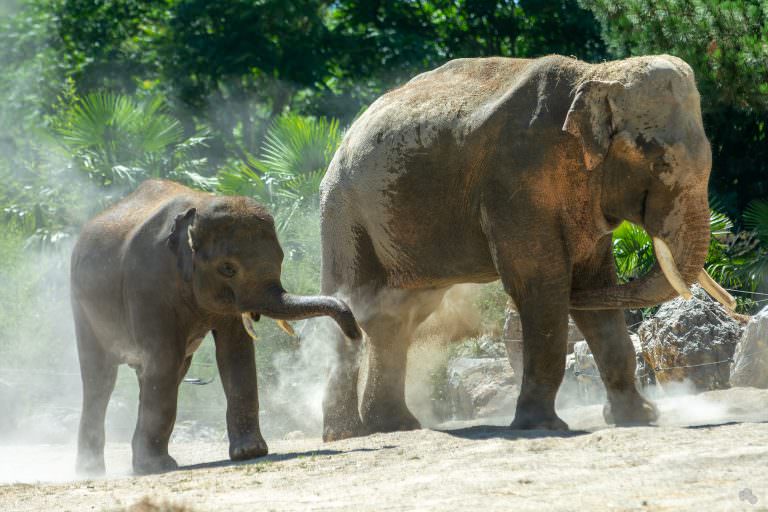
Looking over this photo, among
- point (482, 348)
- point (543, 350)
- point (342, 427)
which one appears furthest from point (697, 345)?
point (543, 350)

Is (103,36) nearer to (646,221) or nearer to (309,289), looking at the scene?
(309,289)

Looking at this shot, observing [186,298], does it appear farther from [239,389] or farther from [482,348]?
[482,348]

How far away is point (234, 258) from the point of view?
7949mm

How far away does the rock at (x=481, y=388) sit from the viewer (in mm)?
12219

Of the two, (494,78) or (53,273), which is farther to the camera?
(53,273)

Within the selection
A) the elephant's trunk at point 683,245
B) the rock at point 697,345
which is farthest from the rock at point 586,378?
the elephant's trunk at point 683,245

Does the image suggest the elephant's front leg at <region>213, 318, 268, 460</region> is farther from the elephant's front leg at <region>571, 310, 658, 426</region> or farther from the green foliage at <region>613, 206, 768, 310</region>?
the green foliage at <region>613, 206, 768, 310</region>

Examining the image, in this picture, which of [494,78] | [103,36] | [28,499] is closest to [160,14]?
[103,36]

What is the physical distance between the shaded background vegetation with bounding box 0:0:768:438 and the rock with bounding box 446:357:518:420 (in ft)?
4.12

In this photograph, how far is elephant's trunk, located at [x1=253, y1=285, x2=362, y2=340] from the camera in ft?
24.4

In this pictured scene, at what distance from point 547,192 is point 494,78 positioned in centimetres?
110

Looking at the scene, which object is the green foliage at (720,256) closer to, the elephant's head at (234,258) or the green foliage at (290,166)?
the green foliage at (290,166)

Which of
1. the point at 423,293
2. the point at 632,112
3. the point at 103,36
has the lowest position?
the point at 423,293

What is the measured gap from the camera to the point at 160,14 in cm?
2667
